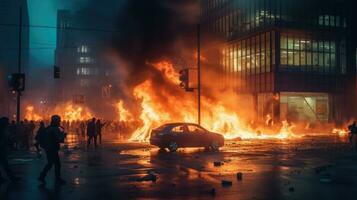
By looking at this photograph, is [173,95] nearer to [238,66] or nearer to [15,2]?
[238,66]

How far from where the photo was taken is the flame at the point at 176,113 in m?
33.2

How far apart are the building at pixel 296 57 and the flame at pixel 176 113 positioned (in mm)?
7883

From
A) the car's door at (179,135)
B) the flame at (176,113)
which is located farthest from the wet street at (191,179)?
the flame at (176,113)

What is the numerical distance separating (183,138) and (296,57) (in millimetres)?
30074

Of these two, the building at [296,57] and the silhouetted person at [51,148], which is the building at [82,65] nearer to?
the building at [296,57]

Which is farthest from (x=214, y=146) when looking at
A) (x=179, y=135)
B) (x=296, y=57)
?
(x=296, y=57)

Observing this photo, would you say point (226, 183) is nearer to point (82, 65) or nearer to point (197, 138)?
point (197, 138)

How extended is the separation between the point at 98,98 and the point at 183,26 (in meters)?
80.6

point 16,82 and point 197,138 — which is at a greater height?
point 16,82

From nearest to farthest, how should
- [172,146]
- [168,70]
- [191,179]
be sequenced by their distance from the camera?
[191,179]
[172,146]
[168,70]

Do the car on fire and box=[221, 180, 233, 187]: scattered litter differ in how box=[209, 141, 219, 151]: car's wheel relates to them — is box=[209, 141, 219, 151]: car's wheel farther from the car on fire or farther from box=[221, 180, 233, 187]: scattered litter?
box=[221, 180, 233, 187]: scattered litter

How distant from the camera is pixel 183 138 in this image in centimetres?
2044

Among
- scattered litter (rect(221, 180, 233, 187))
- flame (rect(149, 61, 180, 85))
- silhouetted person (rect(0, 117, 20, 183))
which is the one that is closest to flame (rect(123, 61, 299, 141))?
flame (rect(149, 61, 180, 85))

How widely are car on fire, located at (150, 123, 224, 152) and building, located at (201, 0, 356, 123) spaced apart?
25890 millimetres
